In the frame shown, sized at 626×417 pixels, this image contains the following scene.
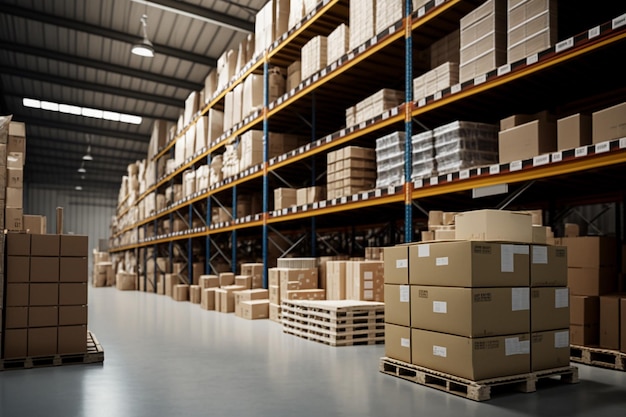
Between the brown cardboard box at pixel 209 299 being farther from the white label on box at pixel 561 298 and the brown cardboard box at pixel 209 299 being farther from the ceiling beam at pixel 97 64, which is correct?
the ceiling beam at pixel 97 64

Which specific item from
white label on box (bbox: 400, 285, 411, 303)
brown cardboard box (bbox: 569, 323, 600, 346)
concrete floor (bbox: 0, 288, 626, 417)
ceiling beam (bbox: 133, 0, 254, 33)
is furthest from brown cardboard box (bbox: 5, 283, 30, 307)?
ceiling beam (bbox: 133, 0, 254, 33)

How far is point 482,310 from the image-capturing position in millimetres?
4133

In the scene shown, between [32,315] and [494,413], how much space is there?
176 inches

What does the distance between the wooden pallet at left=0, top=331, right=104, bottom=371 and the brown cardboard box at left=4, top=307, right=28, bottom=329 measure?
33 cm

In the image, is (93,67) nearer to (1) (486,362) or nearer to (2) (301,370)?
(2) (301,370)

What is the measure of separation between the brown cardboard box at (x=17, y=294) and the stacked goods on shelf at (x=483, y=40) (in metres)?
5.27

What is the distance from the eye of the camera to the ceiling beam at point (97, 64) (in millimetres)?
15898

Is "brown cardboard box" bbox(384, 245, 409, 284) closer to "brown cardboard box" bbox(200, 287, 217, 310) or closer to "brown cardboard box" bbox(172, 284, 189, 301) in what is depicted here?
"brown cardboard box" bbox(200, 287, 217, 310)

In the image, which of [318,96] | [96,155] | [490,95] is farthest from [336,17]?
[96,155]

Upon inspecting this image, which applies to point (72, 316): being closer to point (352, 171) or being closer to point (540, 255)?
point (352, 171)

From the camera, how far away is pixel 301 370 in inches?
199

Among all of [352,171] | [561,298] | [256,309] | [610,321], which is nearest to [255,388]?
[561,298]

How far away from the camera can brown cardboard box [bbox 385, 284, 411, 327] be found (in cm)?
478

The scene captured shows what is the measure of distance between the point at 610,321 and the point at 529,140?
1.91m
